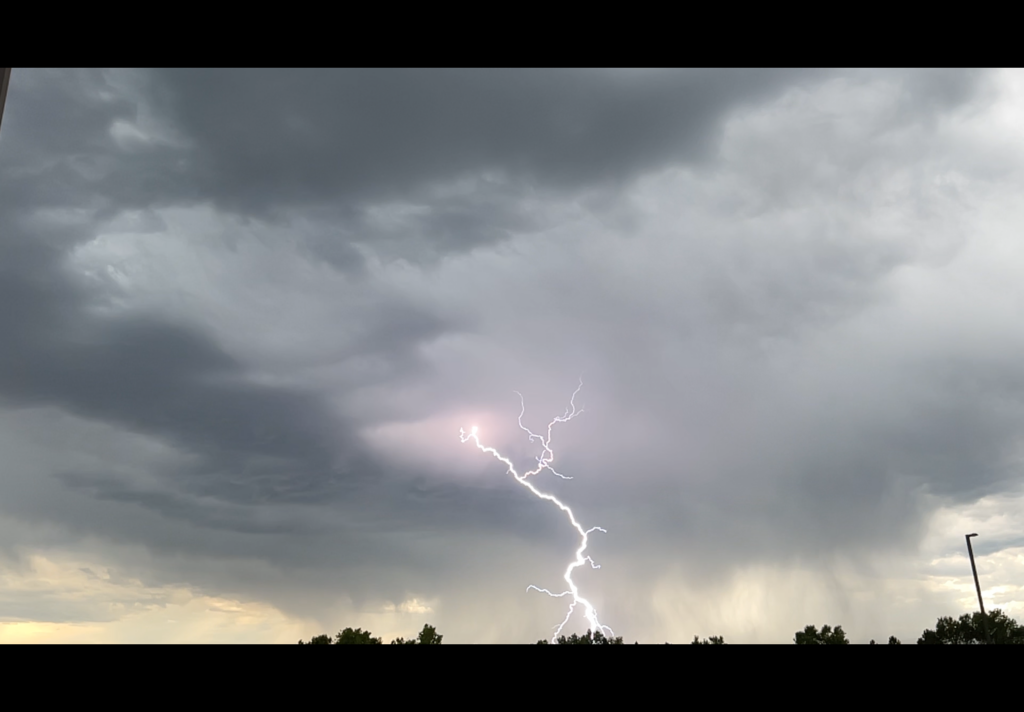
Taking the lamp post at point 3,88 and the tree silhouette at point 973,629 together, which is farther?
the tree silhouette at point 973,629

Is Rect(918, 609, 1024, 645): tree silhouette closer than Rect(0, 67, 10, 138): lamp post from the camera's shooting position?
No

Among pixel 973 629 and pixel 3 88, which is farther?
pixel 973 629
